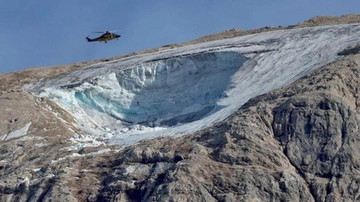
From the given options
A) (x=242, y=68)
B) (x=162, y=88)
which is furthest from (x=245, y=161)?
(x=162, y=88)

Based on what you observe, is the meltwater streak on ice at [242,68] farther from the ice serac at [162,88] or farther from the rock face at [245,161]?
the rock face at [245,161]

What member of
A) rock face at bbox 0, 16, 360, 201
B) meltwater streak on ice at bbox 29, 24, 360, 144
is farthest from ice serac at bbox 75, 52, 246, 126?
rock face at bbox 0, 16, 360, 201

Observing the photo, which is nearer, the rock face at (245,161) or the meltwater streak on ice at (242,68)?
the rock face at (245,161)

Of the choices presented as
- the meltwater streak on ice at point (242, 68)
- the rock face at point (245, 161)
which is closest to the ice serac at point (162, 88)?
the meltwater streak on ice at point (242, 68)

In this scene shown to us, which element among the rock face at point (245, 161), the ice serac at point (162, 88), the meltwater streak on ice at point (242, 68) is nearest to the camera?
the rock face at point (245, 161)

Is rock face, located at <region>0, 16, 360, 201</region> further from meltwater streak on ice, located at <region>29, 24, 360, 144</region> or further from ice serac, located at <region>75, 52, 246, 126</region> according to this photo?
ice serac, located at <region>75, 52, 246, 126</region>

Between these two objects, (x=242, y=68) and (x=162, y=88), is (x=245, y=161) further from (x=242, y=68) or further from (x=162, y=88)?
(x=162, y=88)

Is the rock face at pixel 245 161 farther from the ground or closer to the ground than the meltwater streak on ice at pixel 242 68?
closer to the ground
